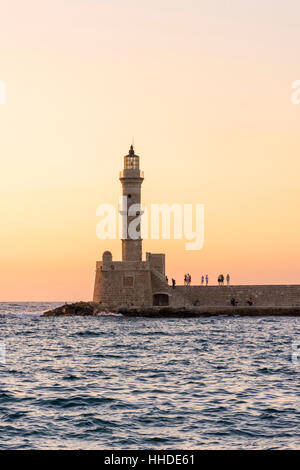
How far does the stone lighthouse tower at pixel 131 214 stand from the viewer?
6056cm

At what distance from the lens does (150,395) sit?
17.9 m

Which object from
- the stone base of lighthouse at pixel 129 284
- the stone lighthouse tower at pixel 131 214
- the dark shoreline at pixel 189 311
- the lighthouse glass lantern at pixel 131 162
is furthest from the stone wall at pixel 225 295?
the lighthouse glass lantern at pixel 131 162

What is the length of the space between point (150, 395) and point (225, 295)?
42.8m

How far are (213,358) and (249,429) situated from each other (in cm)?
1252

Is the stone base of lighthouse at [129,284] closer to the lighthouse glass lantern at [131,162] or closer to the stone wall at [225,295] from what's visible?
the stone wall at [225,295]

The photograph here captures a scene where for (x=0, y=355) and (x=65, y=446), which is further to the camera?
(x=0, y=355)

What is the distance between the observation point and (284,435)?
13.5 m

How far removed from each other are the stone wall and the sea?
86.3 ft

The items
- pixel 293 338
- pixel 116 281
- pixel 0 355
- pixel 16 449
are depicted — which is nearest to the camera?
pixel 16 449

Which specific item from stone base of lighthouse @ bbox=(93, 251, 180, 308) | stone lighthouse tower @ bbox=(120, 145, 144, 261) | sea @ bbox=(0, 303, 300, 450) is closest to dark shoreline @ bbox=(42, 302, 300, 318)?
stone base of lighthouse @ bbox=(93, 251, 180, 308)

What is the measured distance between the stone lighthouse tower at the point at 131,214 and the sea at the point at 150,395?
1064 inches

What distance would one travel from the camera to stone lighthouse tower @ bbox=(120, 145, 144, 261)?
60.6m
